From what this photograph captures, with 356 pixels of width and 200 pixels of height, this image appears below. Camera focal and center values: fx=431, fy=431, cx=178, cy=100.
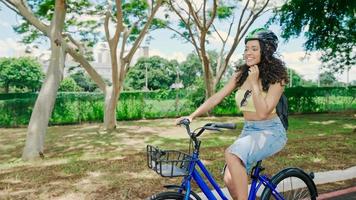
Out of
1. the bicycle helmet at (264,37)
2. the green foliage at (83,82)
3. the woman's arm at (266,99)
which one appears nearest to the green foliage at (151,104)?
the bicycle helmet at (264,37)

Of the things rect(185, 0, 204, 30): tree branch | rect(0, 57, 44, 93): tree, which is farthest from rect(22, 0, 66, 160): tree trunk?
rect(0, 57, 44, 93): tree

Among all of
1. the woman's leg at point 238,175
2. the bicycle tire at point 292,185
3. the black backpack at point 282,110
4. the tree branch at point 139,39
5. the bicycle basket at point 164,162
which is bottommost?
the bicycle tire at point 292,185

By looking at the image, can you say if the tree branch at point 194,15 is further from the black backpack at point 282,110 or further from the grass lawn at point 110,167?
the black backpack at point 282,110

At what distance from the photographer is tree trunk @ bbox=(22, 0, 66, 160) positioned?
31.6 feet

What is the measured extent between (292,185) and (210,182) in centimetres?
105

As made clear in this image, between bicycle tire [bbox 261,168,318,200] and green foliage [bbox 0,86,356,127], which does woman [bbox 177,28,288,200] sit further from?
green foliage [bbox 0,86,356,127]

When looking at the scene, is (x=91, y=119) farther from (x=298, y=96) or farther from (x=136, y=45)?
(x=298, y=96)

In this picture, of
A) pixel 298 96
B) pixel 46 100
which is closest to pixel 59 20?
pixel 46 100

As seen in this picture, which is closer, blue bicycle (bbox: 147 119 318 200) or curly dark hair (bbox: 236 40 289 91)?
blue bicycle (bbox: 147 119 318 200)

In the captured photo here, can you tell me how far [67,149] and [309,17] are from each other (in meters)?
9.59

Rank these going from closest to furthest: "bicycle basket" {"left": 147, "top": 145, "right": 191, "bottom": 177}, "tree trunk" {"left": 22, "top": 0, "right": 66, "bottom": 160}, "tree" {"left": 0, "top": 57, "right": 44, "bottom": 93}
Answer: "bicycle basket" {"left": 147, "top": 145, "right": 191, "bottom": 177}, "tree trunk" {"left": 22, "top": 0, "right": 66, "bottom": 160}, "tree" {"left": 0, "top": 57, "right": 44, "bottom": 93}

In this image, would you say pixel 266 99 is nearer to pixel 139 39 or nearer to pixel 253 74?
pixel 253 74

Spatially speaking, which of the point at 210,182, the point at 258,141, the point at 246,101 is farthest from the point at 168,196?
the point at 246,101

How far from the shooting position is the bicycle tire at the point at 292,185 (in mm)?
3711
